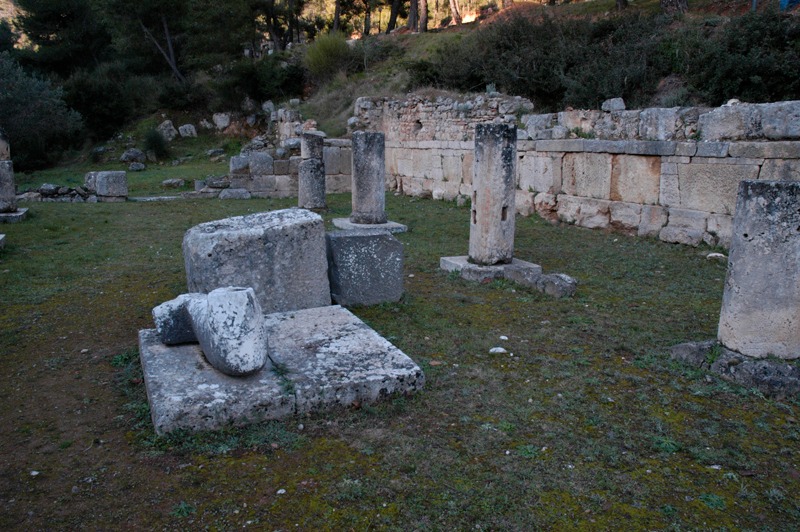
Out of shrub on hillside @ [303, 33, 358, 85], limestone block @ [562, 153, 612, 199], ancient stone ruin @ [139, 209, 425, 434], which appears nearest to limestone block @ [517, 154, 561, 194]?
limestone block @ [562, 153, 612, 199]

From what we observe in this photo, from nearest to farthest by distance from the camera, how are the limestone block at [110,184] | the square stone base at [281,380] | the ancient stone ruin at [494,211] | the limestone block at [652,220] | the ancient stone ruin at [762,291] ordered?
the square stone base at [281,380], the ancient stone ruin at [762,291], the ancient stone ruin at [494,211], the limestone block at [652,220], the limestone block at [110,184]

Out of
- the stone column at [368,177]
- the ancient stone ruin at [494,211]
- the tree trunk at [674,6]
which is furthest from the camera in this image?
the tree trunk at [674,6]

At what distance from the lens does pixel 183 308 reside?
486 cm

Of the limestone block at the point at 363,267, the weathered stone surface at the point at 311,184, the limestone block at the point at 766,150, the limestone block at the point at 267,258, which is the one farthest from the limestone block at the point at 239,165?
the limestone block at the point at 766,150

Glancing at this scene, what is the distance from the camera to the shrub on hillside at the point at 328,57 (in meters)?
27.9

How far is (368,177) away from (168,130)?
67.9 ft

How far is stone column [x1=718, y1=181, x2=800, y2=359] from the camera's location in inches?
187

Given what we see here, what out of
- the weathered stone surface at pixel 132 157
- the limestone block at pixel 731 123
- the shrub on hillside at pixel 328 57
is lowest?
the weathered stone surface at pixel 132 157

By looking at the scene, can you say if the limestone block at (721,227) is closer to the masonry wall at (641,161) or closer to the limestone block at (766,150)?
the masonry wall at (641,161)

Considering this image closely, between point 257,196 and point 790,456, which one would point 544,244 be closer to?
point 790,456

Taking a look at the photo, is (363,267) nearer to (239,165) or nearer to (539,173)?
(539,173)

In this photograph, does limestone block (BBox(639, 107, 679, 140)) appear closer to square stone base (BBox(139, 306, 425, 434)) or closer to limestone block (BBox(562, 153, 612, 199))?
limestone block (BBox(562, 153, 612, 199))

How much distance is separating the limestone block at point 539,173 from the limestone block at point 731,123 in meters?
3.25

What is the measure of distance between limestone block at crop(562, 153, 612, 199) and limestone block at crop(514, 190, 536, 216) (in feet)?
3.21
